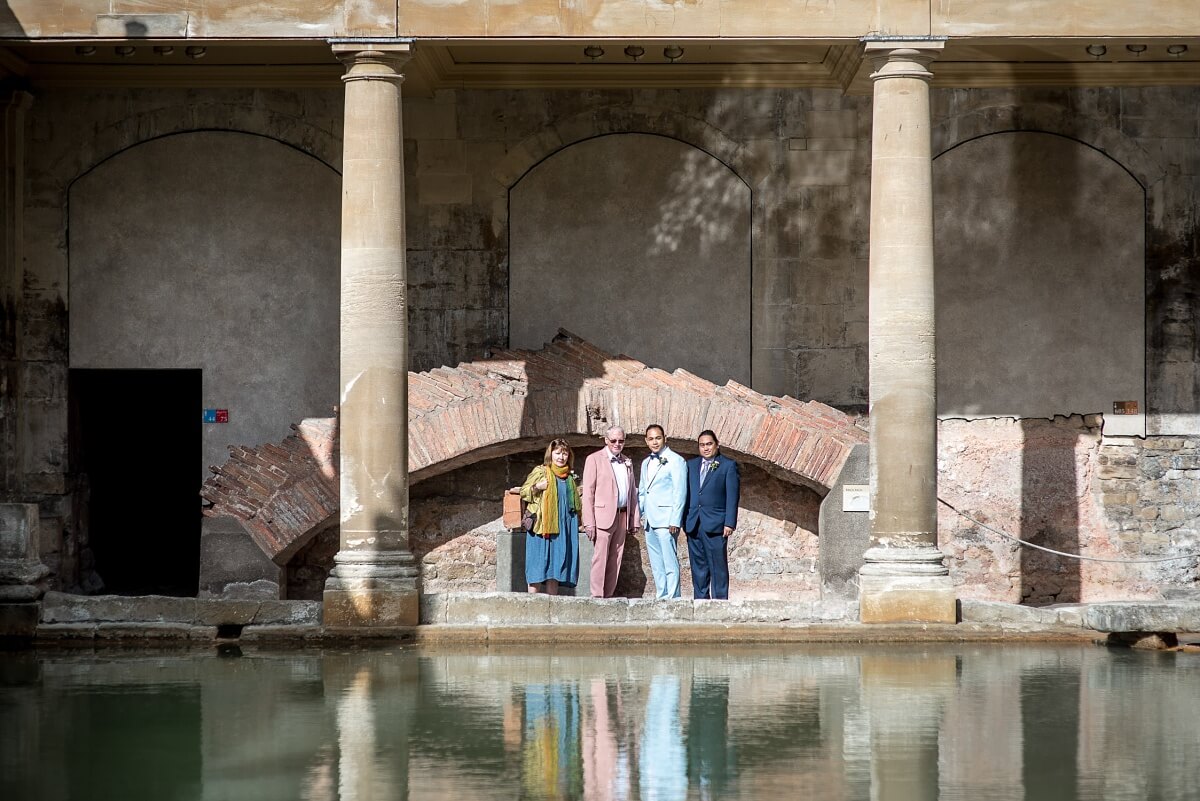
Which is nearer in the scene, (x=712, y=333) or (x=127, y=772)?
(x=127, y=772)

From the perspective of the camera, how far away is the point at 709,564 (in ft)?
47.1

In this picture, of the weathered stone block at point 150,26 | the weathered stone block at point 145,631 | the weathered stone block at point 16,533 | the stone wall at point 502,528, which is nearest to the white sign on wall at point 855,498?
the stone wall at point 502,528

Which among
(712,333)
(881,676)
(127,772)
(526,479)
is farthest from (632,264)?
(127,772)

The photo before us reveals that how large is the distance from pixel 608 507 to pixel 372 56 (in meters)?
4.20

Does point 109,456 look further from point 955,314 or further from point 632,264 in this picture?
point 955,314

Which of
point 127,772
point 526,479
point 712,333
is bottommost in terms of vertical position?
point 127,772

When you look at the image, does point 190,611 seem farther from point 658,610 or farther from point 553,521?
point 658,610

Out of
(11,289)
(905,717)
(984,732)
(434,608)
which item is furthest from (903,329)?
(11,289)

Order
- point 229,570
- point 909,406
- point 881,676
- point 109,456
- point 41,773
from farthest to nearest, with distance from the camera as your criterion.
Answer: point 109,456, point 229,570, point 909,406, point 881,676, point 41,773

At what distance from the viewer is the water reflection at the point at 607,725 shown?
25.1 ft

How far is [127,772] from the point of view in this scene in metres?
8.02

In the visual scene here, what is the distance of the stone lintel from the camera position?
1293 centimetres

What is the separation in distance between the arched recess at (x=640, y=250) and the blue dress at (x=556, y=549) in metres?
2.59

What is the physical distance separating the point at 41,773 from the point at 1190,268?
12410 mm
